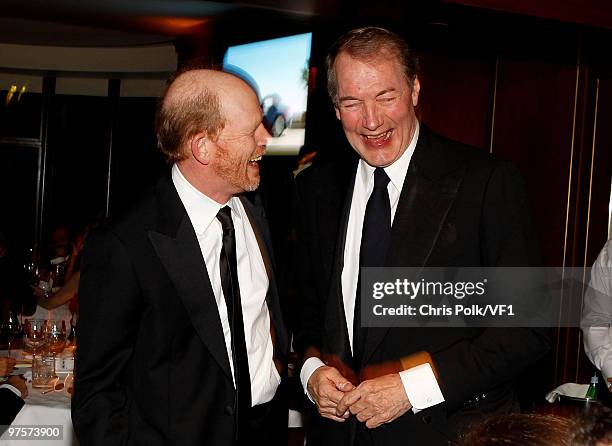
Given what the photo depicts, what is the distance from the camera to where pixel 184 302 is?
2053mm

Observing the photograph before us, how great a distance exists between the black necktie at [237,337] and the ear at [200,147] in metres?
0.24

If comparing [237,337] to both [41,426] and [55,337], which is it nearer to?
[41,426]

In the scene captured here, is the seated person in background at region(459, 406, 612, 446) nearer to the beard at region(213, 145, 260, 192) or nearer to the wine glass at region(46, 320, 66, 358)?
the beard at region(213, 145, 260, 192)

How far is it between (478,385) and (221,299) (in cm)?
71

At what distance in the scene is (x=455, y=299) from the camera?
6.76ft

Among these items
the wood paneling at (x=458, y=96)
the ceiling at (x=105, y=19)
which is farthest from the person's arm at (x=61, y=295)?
the ceiling at (x=105, y=19)

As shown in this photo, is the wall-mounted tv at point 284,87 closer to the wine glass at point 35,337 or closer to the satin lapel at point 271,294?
the wine glass at point 35,337

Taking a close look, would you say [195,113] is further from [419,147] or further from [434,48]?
[434,48]

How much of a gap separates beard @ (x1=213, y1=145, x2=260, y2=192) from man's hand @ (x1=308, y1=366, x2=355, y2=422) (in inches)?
21.4

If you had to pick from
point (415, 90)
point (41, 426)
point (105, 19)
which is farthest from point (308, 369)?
point (105, 19)

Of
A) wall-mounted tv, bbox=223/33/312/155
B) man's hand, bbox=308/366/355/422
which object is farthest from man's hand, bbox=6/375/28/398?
wall-mounted tv, bbox=223/33/312/155

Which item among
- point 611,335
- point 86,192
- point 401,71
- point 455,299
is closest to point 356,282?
point 455,299

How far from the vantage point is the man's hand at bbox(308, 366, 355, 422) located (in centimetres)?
204

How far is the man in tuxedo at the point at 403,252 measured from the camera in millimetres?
1991
